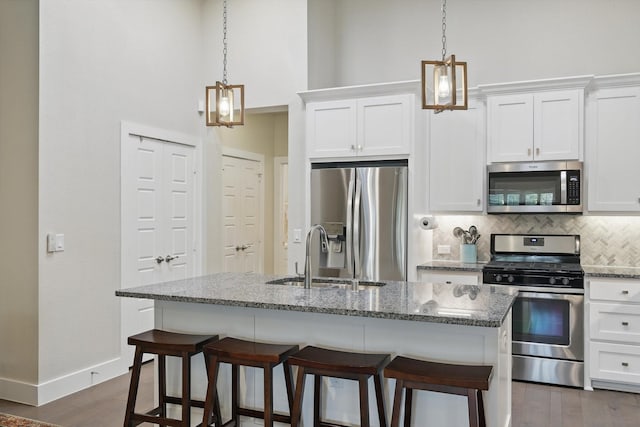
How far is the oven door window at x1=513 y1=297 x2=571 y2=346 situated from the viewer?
4.14 metres

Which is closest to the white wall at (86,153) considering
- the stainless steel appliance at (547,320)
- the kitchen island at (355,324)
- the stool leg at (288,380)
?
the kitchen island at (355,324)

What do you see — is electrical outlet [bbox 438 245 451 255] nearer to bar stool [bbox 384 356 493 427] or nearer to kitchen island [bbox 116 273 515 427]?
kitchen island [bbox 116 273 515 427]

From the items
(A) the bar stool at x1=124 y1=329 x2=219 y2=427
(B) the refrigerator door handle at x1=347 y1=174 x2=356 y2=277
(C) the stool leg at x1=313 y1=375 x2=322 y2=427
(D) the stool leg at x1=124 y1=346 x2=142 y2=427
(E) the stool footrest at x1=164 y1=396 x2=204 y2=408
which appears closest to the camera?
(C) the stool leg at x1=313 y1=375 x2=322 y2=427

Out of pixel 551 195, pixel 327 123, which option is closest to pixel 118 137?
pixel 327 123

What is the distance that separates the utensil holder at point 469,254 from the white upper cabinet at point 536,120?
0.84 m

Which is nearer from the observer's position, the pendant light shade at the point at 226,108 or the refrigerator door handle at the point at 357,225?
the pendant light shade at the point at 226,108

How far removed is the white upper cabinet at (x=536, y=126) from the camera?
14.0ft

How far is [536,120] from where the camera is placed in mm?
4367

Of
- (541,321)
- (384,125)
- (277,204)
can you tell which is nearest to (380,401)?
(541,321)

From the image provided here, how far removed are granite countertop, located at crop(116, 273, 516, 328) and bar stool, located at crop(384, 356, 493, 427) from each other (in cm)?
22

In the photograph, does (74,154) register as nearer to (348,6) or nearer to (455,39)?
(348,6)

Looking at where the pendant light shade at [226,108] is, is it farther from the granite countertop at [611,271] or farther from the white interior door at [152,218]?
the granite countertop at [611,271]

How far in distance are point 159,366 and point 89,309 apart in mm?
1467

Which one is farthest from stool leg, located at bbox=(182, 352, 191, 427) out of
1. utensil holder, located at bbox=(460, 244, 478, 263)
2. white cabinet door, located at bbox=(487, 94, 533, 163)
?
white cabinet door, located at bbox=(487, 94, 533, 163)
